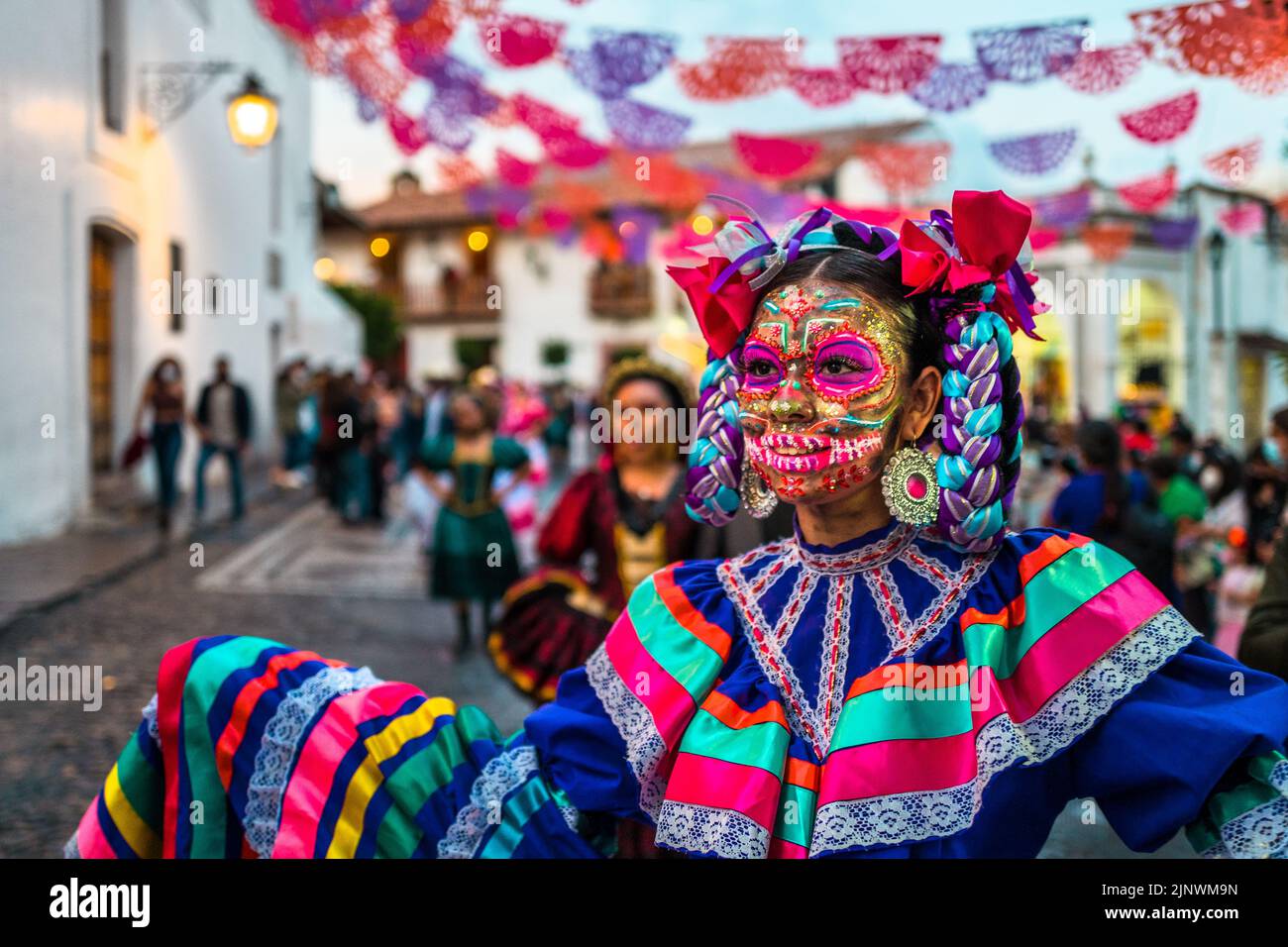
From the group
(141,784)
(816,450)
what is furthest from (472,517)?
(816,450)

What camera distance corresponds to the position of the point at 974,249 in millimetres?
2014

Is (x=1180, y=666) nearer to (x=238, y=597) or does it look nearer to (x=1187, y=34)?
(x=1187, y=34)

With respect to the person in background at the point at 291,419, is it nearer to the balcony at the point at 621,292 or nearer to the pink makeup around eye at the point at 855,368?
the pink makeup around eye at the point at 855,368

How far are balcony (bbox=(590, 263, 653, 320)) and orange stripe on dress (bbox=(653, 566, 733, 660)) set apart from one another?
37.3 m

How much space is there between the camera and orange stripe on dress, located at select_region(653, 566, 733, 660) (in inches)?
84.1

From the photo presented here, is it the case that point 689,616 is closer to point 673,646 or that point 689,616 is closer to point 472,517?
point 673,646

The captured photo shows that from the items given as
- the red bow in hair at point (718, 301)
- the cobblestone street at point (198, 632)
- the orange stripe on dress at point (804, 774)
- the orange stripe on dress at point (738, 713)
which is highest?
the red bow in hair at point (718, 301)

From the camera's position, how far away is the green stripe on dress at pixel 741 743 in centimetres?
198

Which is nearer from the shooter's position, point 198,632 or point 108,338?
point 198,632

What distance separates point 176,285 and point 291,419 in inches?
84.8

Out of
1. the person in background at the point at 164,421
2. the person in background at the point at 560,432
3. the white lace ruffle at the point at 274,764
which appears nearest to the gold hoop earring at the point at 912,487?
the white lace ruffle at the point at 274,764

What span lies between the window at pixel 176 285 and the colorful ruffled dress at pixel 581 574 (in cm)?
1090

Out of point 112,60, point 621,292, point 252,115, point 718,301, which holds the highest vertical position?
point 621,292
